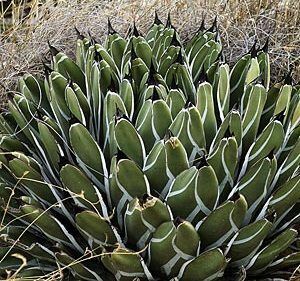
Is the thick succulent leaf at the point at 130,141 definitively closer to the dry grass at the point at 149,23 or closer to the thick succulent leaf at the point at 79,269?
the thick succulent leaf at the point at 79,269

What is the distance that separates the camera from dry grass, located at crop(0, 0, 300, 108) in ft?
8.54

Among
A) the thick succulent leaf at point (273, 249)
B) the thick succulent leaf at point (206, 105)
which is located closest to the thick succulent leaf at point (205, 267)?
the thick succulent leaf at point (273, 249)

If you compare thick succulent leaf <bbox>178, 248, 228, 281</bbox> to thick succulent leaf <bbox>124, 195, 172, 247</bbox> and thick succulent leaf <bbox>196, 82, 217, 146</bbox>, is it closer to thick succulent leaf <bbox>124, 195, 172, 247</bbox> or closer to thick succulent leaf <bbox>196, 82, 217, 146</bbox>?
thick succulent leaf <bbox>124, 195, 172, 247</bbox>

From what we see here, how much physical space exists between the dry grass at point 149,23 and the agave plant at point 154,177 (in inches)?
26.8

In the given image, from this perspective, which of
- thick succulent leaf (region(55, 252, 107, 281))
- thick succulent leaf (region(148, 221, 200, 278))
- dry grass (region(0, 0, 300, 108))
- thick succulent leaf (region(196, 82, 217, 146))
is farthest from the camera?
dry grass (region(0, 0, 300, 108))

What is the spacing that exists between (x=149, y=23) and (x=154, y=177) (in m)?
1.40

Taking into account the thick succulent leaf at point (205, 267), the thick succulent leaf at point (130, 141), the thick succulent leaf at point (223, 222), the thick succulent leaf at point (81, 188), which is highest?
the thick succulent leaf at point (130, 141)

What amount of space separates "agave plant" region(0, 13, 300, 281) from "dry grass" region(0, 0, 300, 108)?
2.23ft

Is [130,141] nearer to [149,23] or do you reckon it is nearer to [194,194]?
[194,194]

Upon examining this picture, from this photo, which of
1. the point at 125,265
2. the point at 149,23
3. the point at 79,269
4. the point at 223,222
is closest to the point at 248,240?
the point at 223,222

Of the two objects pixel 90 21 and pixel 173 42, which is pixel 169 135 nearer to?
pixel 173 42

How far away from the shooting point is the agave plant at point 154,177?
5.02 ft

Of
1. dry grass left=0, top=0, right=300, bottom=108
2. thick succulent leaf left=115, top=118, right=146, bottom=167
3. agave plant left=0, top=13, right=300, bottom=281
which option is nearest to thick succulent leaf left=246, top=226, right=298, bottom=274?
agave plant left=0, top=13, right=300, bottom=281

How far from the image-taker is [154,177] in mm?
Answer: 1597
